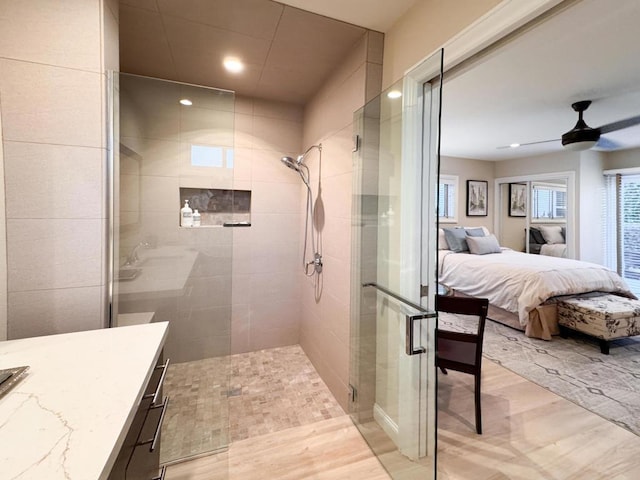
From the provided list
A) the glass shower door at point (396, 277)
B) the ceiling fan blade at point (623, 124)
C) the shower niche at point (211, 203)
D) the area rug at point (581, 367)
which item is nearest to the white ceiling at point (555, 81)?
the ceiling fan blade at point (623, 124)

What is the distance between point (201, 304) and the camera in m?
2.11

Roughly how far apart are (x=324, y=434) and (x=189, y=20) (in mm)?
2709

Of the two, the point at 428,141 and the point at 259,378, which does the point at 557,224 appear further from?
the point at 259,378

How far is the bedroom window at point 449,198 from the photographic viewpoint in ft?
18.4

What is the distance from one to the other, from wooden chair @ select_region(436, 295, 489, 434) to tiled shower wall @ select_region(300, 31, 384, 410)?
0.70 meters

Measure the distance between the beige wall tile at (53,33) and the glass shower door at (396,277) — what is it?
1.43 meters

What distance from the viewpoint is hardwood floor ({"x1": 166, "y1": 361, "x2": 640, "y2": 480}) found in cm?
153

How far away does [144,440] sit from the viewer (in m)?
0.90

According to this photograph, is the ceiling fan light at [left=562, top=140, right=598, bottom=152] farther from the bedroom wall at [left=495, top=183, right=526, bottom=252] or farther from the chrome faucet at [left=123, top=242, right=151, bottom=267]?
the chrome faucet at [left=123, top=242, right=151, bottom=267]

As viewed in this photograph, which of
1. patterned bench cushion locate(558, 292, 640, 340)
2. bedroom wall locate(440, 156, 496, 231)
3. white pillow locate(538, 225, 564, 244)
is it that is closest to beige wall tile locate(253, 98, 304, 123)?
patterned bench cushion locate(558, 292, 640, 340)

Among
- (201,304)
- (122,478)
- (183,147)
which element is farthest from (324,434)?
(183,147)

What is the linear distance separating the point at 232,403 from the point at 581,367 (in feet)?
10.4

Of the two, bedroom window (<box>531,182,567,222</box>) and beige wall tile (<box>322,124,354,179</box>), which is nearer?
beige wall tile (<box>322,124,354,179</box>)

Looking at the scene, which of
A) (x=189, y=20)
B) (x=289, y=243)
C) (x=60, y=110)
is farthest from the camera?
(x=289, y=243)
